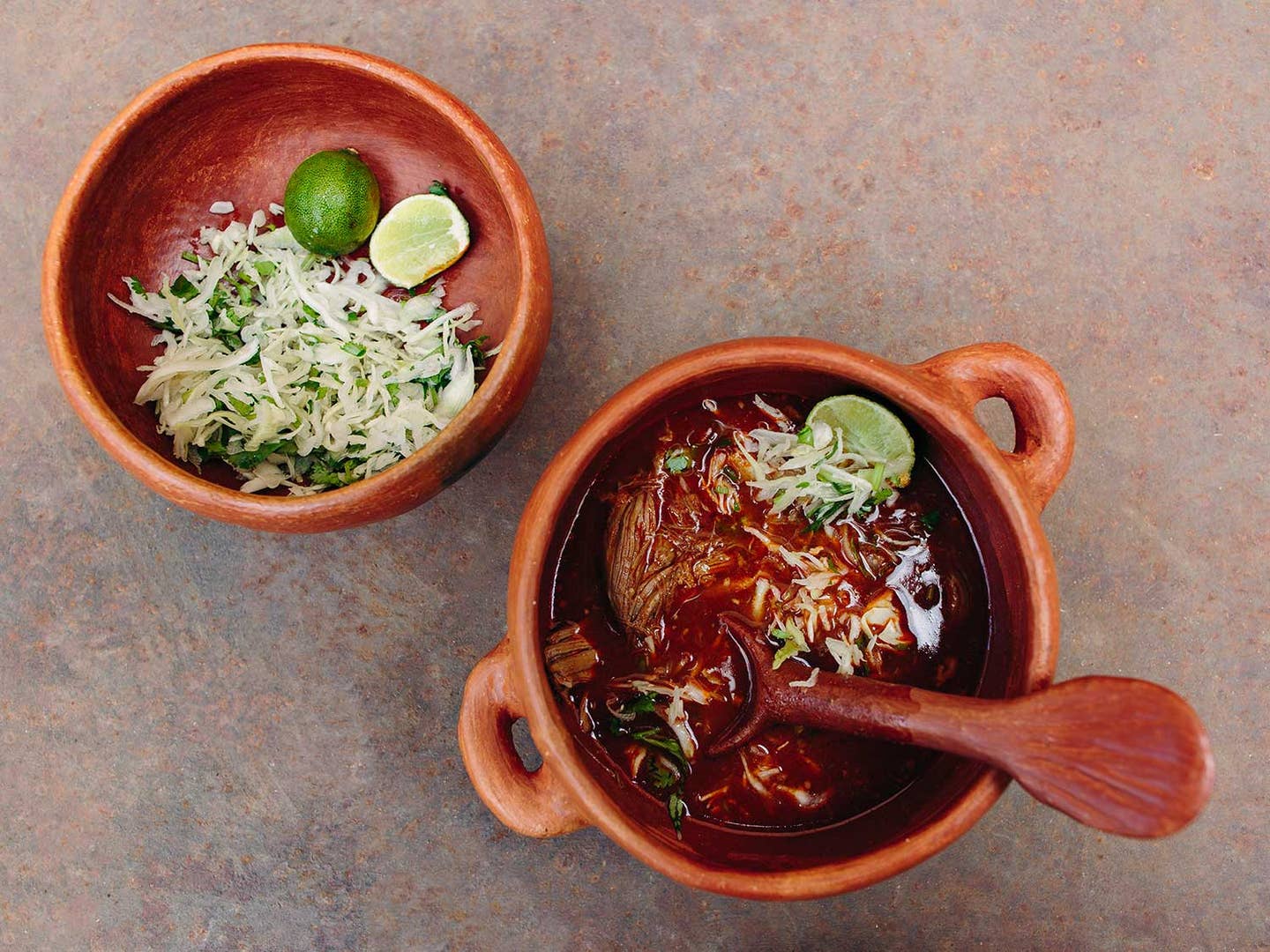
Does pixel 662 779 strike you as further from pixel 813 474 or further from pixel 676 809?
pixel 813 474

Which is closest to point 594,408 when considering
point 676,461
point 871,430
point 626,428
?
point 676,461

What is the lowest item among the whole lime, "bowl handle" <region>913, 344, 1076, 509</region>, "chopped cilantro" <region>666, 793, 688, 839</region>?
"chopped cilantro" <region>666, 793, 688, 839</region>

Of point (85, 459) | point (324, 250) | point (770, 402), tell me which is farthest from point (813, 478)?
point (85, 459)

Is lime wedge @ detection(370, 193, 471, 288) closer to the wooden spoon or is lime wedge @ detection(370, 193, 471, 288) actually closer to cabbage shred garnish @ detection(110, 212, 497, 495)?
cabbage shred garnish @ detection(110, 212, 497, 495)

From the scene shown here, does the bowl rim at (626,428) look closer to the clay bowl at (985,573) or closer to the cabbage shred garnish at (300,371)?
the clay bowl at (985,573)

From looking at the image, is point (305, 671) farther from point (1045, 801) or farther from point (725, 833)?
point (1045, 801)

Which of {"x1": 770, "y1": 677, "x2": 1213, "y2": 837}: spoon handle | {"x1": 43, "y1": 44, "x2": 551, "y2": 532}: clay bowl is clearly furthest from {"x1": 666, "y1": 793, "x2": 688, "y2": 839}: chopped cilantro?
{"x1": 43, "y1": 44, "x2": 551, "y2": 532}: clay bowl

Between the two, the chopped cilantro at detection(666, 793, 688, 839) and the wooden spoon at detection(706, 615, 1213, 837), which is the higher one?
the wooden spoon at detection(706, 615, 1213, 837)
